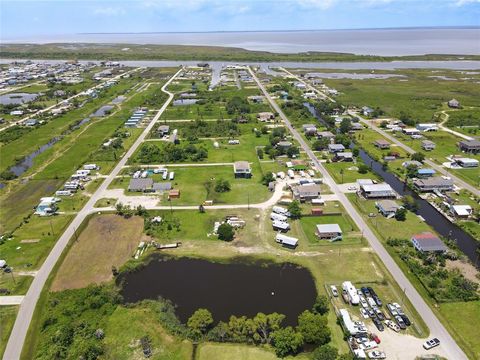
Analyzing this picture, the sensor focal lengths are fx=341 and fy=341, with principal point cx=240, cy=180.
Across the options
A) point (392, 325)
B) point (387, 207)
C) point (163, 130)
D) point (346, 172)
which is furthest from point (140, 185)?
point (392, 325)

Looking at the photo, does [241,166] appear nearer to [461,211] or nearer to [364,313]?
[461,211]

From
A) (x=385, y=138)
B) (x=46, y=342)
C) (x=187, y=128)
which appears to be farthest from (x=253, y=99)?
(x=46, y=342)

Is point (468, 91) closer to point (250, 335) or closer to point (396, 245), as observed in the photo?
point (396, 245)

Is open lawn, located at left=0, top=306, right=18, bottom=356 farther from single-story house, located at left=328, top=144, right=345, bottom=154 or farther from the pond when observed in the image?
single-story house, located at left=328, top=144, right=345, bottom=154

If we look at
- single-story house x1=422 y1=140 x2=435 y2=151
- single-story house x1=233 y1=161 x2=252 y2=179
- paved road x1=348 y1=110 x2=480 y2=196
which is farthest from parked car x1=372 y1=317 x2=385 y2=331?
single-story house x1=422 y1=140 x2=435 y2=151

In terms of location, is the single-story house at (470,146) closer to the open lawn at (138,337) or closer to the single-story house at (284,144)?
the single-story house at (284,144)

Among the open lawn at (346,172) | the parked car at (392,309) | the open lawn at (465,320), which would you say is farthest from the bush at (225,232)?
the open lawn at (346,172)
